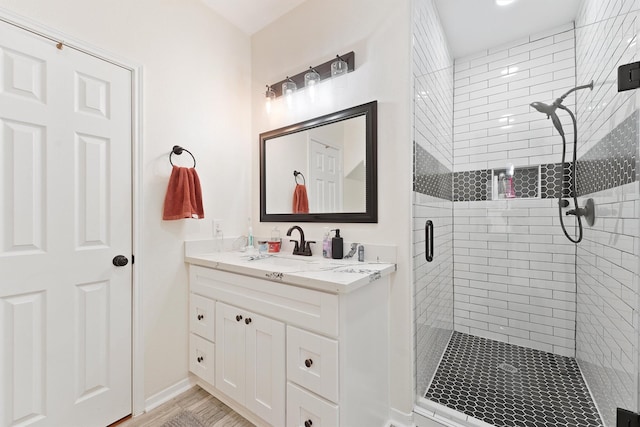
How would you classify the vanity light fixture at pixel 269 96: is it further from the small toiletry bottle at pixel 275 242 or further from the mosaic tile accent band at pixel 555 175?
the mosaic tile accent band at pixel 555 175

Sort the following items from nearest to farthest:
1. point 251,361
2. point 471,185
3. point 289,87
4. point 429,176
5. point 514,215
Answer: point 251,361
point 429,176
point 289,87
point 514,215
point 471,185

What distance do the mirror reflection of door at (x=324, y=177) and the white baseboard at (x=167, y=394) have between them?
1477 millimetres

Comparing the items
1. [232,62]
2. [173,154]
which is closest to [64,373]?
[173,154]

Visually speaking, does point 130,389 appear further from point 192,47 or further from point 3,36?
point 192,47

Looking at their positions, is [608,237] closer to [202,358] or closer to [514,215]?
[514,215]

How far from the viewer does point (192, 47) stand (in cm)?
200

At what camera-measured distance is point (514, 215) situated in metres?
2.19

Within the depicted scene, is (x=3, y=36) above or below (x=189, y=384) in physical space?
above

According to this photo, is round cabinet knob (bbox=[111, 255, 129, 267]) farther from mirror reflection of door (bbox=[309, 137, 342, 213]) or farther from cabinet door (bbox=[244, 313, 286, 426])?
mirror reflection of door (bbox=[309, 137, 342, 213])

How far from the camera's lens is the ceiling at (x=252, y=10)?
6.82 ft

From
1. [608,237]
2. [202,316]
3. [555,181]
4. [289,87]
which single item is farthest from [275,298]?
[555,181]

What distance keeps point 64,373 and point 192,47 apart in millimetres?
2139

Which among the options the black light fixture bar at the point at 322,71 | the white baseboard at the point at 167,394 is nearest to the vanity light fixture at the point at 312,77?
the black light fixture bar at the point at 322,71

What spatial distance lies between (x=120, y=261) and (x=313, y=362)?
1243 millimetres
